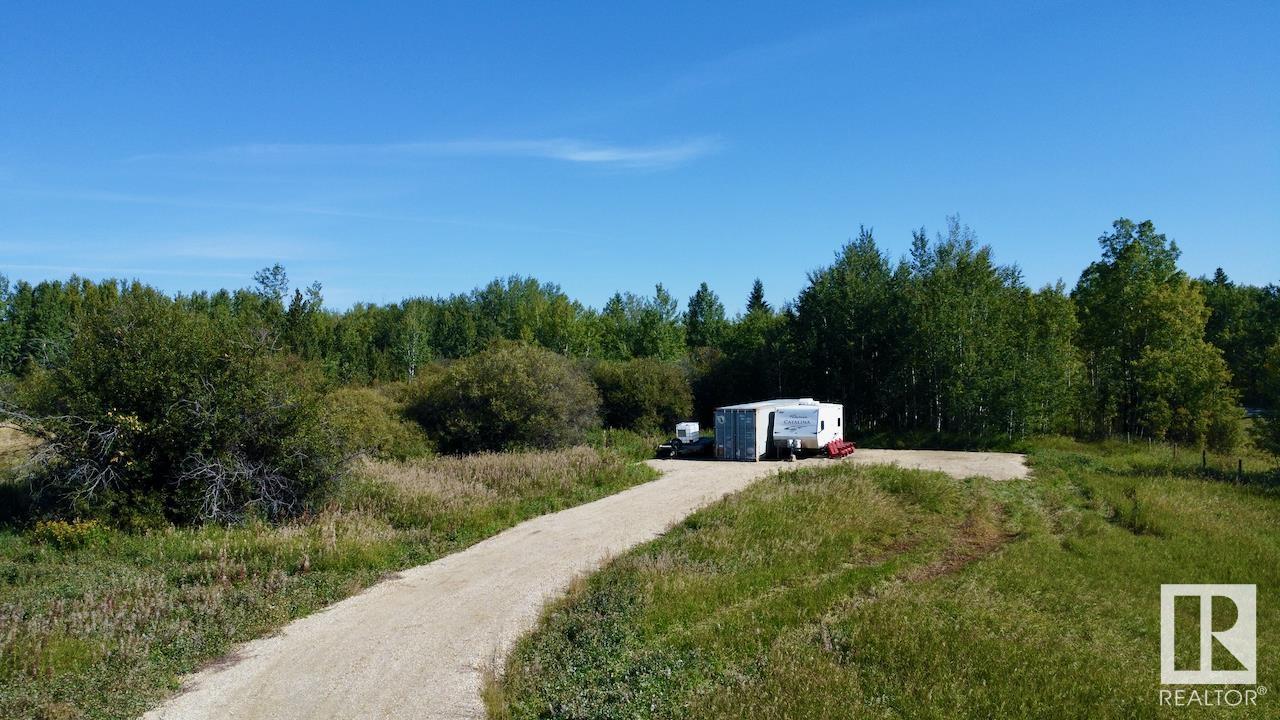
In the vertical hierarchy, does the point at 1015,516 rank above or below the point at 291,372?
below

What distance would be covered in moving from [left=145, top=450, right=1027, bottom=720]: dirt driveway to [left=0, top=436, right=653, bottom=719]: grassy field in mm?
489

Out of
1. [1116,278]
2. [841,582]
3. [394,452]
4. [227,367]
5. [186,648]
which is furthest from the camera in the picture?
[1116,278]

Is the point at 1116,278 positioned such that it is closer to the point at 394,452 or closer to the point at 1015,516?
the point at 1015,516

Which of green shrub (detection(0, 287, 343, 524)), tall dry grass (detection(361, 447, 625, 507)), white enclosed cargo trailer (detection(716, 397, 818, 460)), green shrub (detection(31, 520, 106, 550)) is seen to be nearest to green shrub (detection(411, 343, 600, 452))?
tall dry grass (detection(361, 447, 625, 507))

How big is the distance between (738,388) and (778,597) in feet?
101

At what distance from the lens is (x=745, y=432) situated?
26859 millimetres

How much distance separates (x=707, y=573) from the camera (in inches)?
452

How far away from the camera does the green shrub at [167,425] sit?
1455 centimetres

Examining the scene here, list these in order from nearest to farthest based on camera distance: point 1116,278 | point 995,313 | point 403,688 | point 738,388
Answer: point 403,688 < point 995,313 < point 1116,278 < point 738,388

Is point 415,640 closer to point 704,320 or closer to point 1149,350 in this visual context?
point 1149,350

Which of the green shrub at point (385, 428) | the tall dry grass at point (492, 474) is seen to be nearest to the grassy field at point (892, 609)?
the tall dry grass at point (492, 474)

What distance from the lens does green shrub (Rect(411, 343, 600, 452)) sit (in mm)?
26766

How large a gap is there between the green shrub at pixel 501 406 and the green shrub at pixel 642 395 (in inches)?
347

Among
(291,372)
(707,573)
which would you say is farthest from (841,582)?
(291,372)
